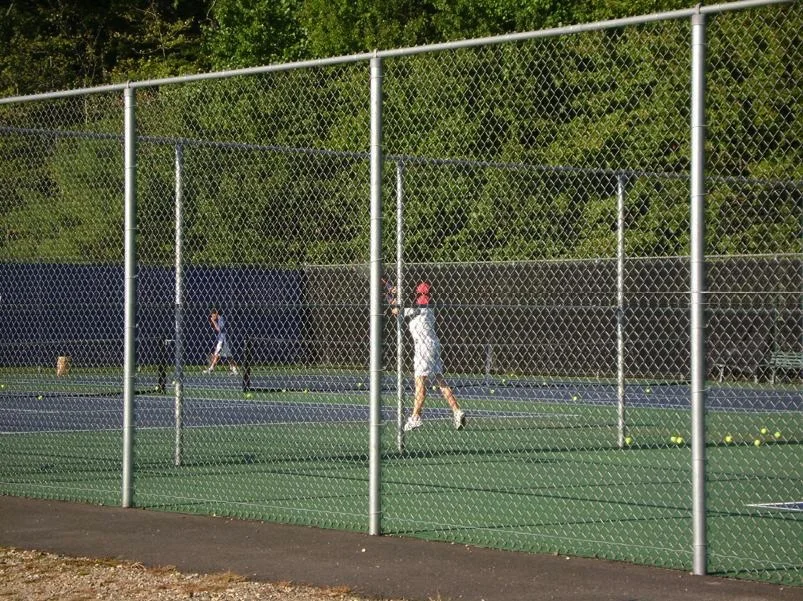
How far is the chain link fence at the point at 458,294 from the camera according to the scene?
10.8m

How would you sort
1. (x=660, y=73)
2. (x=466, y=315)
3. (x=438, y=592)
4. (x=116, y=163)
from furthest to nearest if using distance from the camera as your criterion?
(x=466, y=315) < (x=116, y=163) < (x=660, y=73) < (x=438, y=592)

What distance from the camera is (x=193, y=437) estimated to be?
16.1 m

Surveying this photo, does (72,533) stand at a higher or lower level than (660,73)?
lower

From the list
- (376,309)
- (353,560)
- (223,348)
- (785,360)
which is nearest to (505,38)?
(376,309)

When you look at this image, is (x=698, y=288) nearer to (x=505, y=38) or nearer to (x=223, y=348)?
(x=505, y=38)

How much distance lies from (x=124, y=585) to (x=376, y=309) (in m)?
2.29

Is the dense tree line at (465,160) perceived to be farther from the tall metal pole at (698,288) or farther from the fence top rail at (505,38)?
the tall metal pole at (698,288)

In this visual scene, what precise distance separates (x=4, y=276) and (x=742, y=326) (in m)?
10.5

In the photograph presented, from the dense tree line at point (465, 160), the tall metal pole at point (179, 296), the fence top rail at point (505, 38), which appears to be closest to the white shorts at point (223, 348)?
the dense tree line at point (465, 160)

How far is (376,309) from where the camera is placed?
8852 millimetres

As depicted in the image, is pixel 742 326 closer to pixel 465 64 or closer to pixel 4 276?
pixel 465 64

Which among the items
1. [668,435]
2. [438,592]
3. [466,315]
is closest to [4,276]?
[466,315]

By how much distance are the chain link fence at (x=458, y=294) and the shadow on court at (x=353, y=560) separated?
1.35 feet

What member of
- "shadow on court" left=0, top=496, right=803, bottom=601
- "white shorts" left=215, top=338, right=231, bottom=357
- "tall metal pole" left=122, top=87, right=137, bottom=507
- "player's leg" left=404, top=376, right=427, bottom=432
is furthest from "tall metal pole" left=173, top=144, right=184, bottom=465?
"white shorts" left=215, top=338, right=231, bottom=357
